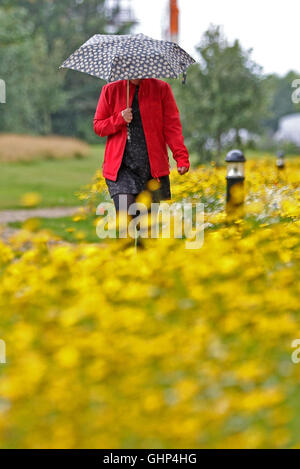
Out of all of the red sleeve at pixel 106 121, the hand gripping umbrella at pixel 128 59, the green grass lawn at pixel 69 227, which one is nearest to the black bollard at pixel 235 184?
the hand gripping umbrella at pixel 128 59

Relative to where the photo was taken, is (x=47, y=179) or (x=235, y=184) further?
(x=47, y=179)

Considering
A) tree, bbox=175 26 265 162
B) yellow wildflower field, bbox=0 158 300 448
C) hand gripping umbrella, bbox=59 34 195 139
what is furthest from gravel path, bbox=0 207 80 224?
tree, bbox=175 26 265 162

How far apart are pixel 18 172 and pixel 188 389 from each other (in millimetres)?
19093

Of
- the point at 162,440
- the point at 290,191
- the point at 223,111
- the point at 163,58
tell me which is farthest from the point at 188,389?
the point at 223,111

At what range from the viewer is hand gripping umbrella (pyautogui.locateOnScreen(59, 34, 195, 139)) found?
15.5 feet

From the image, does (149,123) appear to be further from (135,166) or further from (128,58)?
(128,58)

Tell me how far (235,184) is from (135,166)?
156 cm

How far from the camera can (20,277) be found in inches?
153

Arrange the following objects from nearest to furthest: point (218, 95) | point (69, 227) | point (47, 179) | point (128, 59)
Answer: point (128, 59) < point (69, 227) < point (218, 95) < point (47, 179)

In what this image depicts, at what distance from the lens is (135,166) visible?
493cm

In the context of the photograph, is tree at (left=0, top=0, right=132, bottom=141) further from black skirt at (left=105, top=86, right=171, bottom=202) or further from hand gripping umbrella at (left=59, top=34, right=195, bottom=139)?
black skirt at (left=105, top=86, right=171, bottom=202)

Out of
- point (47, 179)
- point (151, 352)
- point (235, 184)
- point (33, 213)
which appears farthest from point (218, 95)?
point (151, 352)

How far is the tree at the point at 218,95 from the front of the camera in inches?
701

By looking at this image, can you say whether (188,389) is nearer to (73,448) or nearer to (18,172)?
(73,448)
